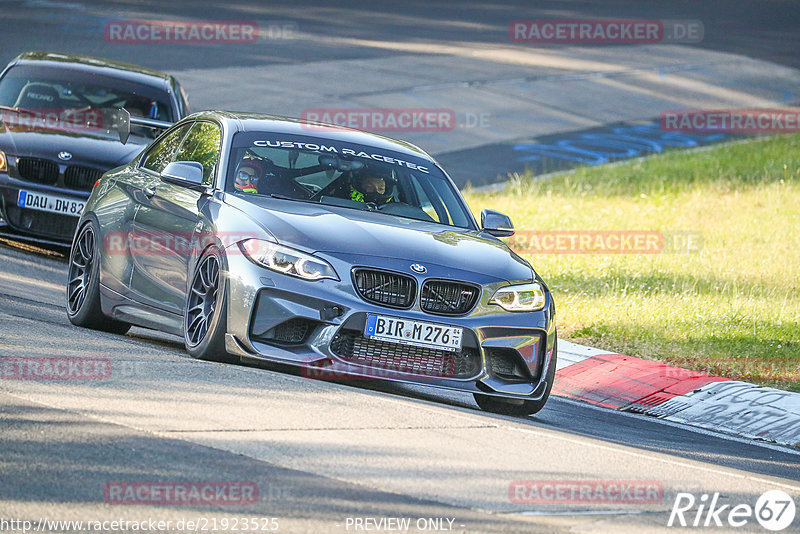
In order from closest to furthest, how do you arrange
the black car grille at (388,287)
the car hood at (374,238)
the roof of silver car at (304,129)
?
the black car grille at (388,287) < the car hood at (374,238) < the roof of silver car at (304,129)

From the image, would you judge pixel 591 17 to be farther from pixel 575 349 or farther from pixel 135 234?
pixel 135 234

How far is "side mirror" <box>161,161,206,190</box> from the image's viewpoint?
888cm

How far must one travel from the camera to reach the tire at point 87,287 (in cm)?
968

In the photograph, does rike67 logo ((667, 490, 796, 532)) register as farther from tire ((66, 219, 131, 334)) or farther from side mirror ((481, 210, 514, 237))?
tire ((66, 219, 131, 334))

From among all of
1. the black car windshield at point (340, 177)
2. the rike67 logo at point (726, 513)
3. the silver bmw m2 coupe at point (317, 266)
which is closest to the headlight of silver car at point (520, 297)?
the silver bmw m2 coupe at point (317, 266)

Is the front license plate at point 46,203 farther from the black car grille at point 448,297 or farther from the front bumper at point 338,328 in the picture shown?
the black car grille at point 448,297

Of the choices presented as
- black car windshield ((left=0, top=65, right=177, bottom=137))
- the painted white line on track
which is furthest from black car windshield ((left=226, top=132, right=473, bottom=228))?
black car windshield ((left=0, top=65, right=177, bottom=137))

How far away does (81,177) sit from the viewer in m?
13.1

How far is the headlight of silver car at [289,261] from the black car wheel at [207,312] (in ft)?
0.91

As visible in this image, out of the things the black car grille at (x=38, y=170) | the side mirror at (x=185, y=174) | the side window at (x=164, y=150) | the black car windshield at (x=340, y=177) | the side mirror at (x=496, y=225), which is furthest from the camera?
the black car grille at (x=38, y=170)

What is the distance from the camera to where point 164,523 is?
5.32 metres

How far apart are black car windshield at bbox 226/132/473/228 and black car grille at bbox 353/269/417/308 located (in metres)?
1.12

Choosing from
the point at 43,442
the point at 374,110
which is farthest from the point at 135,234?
the point at 374,110

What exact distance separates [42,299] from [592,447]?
5.08m
